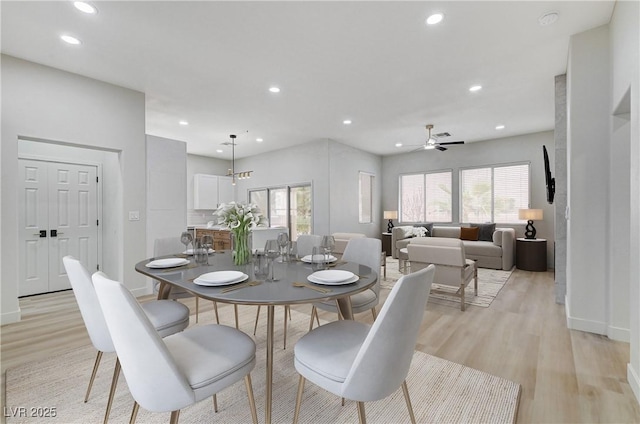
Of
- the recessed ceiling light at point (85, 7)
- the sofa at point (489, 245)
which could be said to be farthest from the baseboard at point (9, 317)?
the sofa at point (489, 245)

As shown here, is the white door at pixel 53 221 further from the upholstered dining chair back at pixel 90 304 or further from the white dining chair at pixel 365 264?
the white dining chair at pixel 365 264

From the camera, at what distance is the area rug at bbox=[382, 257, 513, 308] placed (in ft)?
12.0

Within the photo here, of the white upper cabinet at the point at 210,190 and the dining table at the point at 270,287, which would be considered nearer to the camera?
the dining table at the point at 270,287

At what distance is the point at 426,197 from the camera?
298 inches

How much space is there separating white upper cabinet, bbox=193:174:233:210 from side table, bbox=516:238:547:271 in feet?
23.6

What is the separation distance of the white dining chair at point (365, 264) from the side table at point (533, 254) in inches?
185

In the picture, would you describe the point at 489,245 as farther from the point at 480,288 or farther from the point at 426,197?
the point at 426,197

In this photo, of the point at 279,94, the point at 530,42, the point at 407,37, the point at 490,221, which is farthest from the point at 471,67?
the point at 490,221

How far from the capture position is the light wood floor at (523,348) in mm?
1707

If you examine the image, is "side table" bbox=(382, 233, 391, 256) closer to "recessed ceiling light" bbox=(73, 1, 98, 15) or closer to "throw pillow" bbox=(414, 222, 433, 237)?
"throw pillow" bbox=(414, 222, 433, 237)

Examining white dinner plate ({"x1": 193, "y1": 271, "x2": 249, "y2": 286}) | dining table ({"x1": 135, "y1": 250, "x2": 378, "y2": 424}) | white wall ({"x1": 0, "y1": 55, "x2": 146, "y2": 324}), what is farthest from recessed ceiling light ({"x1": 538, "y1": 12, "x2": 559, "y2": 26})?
white wall ({"x1": 0, "y1": 55, "x2": 146, "y2": 324})

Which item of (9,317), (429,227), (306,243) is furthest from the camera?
(429,227)

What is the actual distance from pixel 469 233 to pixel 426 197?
5.25 feet

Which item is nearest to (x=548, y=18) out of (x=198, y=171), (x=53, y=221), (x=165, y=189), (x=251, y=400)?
(x=251, y=400)
